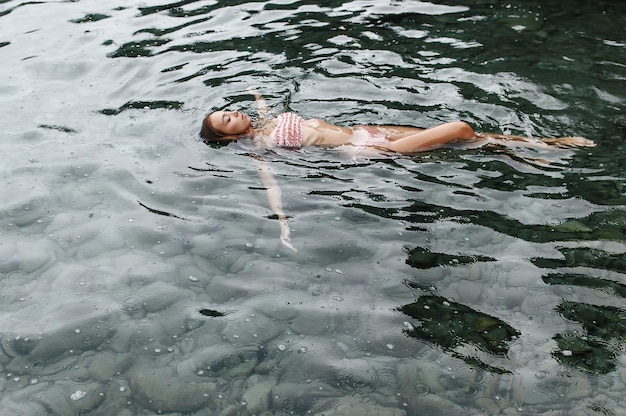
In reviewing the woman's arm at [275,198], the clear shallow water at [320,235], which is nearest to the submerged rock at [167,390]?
the clear shallow water at [320,235]

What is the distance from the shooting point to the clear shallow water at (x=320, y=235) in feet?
16.9

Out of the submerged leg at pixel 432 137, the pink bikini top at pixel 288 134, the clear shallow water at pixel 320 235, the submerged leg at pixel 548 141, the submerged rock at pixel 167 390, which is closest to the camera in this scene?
the submerged rock at pixel 167 390

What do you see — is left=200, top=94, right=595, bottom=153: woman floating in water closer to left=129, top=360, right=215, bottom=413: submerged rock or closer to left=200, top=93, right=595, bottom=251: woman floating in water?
left=200, top=93, right=595, bottom=251: woman floating in water

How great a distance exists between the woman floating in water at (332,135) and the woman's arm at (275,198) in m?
0.01

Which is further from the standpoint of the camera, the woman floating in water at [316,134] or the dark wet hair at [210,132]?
the dark wet hair at [210,132]

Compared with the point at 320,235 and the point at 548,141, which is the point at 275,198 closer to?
the point at 320,235

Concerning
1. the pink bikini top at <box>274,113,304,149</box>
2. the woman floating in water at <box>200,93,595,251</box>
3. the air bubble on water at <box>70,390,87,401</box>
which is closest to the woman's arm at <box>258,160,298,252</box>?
the woman floating in water at <box>200,93,595,251</box>

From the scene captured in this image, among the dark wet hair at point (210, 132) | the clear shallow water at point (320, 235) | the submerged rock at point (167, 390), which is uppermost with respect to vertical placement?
the dark wet hair at point (210, 132)

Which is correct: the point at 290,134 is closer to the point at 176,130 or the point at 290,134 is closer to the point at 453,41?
the point at 176,130

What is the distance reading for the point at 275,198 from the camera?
7047mm

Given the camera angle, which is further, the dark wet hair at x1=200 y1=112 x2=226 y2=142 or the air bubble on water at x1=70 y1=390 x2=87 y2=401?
the dark wet hair at x1=200 y1=112 x2=226 y2=142

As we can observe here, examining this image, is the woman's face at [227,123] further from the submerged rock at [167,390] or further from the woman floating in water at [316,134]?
the submerged rock at [167,390]

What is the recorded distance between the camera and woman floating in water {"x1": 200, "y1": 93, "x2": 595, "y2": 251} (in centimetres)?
737

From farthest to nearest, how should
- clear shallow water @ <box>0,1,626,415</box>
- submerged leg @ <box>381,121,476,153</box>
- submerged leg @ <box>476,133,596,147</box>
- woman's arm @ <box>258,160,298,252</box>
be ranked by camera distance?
1. submerged leg @ <box>476,133,596,147</box>
2. submerged leg @ <box>381,121,476,153</box>
3. woman's arm @ <box>258,160,298,252</box>
4. clear shallow water @ <box>0,1,626,415</box>
